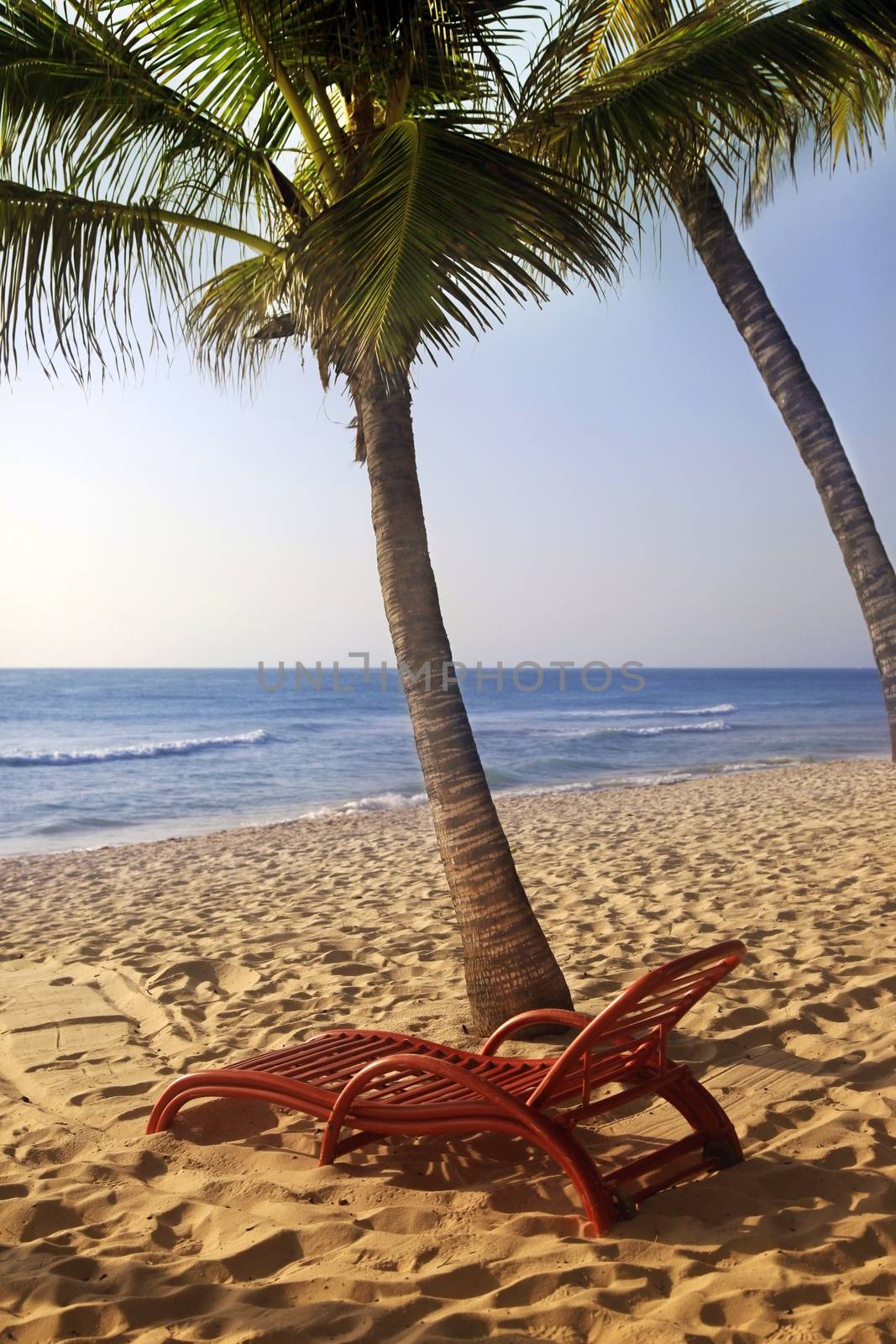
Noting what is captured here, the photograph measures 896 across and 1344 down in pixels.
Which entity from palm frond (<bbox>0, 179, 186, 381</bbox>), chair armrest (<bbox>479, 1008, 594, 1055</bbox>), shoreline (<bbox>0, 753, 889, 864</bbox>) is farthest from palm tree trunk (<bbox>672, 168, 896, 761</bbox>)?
shoreline (<bbox>0, 753, 889, 864</bbox>)

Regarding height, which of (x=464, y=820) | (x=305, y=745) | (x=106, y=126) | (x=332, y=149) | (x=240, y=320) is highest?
(x=106, y=126)

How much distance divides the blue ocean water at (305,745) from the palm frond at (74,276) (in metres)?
10.00

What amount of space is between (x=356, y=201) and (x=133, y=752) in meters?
25.1

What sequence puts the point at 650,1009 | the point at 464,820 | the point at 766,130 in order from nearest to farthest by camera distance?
the point at 650,1009, the point at 464,820, the point at 766,130

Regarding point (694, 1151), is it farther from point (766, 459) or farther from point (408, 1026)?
point (766, 459)

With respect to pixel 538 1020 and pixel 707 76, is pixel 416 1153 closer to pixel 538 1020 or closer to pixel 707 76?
pixel 538 1020

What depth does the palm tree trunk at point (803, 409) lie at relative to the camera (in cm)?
633

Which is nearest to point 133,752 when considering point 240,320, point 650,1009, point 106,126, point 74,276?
point 240,320

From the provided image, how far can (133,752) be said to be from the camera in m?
26.5

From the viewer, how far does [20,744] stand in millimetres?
32812

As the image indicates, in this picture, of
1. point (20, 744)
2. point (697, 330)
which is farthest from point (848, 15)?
point (20, 744)

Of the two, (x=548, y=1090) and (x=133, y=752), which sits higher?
(x=548, y=1090)

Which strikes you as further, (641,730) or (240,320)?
(641,730)

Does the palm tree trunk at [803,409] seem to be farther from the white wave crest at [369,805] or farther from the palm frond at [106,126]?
the white wave crest at [369,805]
